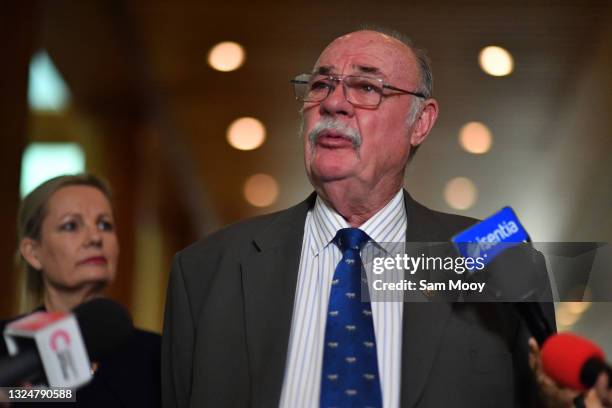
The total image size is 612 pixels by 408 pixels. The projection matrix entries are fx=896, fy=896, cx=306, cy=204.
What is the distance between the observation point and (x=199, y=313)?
2137 millimetres

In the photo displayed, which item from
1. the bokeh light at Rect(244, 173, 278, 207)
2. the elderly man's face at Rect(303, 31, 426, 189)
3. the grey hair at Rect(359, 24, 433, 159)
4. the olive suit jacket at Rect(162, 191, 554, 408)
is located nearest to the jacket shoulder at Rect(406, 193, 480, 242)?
the olive suit jacket at Rect(162, 191, 554, 408)

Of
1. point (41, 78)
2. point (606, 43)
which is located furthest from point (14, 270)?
point (606, 43)

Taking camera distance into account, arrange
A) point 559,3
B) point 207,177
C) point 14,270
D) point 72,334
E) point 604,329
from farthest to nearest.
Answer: point 207,177, point 559,3, point 14,270, point 604,329, point 72,334

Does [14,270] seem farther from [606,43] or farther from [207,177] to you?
[207,177]

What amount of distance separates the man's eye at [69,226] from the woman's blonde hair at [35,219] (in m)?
0.08

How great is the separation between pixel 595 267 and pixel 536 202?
598 cm

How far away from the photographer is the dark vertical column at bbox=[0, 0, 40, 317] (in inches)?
173

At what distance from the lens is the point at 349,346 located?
1.97 metres

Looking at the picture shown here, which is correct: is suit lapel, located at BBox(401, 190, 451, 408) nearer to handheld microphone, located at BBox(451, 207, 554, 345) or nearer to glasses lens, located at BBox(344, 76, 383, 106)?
handheld microphone, located at BBox(451, 207, 554, 345)

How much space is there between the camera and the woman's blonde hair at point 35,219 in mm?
2930

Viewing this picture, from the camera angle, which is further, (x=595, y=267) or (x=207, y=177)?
(x=207, y=177)

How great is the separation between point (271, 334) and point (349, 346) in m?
0.18

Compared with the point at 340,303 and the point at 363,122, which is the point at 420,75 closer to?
the point at 363,122

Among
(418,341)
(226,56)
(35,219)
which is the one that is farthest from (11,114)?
(418,341)
